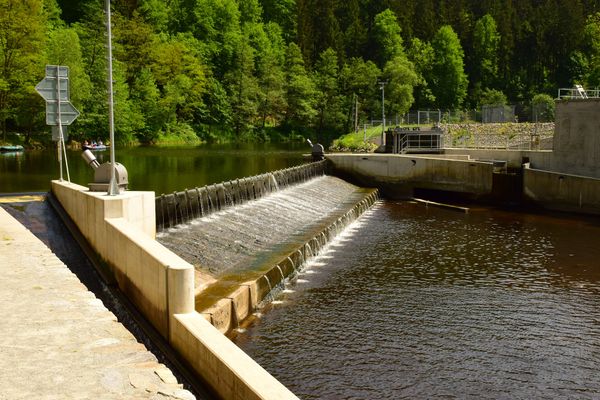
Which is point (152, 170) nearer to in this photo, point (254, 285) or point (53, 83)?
point (53, 83)

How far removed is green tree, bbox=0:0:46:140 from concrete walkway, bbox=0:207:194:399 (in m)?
54.1

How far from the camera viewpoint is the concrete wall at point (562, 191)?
30.3 metres

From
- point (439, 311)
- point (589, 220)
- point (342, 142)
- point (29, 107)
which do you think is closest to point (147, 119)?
point (29, 107)

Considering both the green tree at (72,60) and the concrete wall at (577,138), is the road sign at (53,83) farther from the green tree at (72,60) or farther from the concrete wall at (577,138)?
the green tree at (72,60)

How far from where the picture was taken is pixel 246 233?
20.2m

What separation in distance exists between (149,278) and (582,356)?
824cm

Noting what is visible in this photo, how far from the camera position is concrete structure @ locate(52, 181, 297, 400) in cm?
771

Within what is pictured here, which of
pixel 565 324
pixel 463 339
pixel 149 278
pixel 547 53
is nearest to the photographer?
pixel 149 278

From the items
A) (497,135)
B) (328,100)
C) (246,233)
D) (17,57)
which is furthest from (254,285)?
(328,100)

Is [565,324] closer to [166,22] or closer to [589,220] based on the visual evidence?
[589,220]

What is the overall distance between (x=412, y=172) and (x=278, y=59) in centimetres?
7734

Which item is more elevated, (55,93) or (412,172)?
(55,93)

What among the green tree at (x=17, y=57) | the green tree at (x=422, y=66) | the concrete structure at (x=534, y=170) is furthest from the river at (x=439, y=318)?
the green tree at (x=422, y=66)

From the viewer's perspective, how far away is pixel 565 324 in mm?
14156
